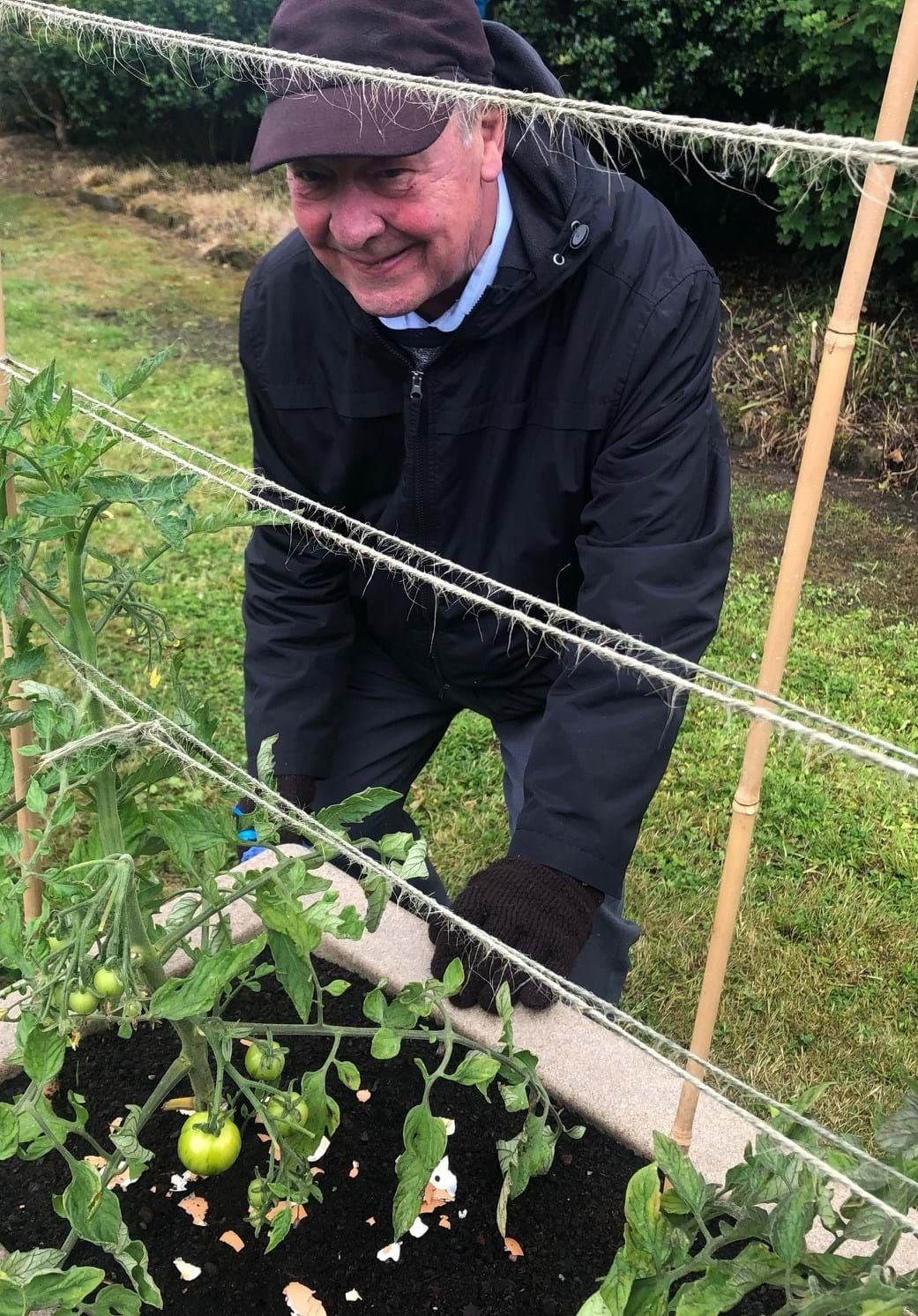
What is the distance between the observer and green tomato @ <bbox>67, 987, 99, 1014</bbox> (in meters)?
1.04

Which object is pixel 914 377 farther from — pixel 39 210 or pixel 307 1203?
pixel 39 210

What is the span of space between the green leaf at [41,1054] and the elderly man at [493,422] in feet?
1.99

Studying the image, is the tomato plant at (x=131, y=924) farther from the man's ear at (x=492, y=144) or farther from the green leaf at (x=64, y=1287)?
the man's ear at (x=492, y=144)

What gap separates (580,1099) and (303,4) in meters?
1.46

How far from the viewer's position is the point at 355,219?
4.67 feet

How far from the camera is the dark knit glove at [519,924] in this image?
1441 mm

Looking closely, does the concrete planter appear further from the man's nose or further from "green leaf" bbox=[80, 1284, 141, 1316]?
the man's nose

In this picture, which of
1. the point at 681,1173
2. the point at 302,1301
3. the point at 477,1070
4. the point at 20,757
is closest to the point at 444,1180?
the point at 302,1301

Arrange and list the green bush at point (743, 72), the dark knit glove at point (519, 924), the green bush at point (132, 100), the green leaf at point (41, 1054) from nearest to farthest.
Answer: the green leaf at point (41, 1054) < the dark knit glove at point (519, 924) < the green bush at point (743, 72) < the green bush at point (132, 100)

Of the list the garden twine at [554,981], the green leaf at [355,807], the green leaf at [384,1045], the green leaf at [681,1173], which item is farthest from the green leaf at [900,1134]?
the green leaf at [355,807]

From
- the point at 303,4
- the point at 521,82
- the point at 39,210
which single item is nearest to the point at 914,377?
the point at 521,82

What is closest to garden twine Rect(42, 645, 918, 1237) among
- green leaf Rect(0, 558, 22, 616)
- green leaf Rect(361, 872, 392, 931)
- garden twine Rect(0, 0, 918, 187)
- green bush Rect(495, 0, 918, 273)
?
green leaf Rect(361, 872, 392, 931)

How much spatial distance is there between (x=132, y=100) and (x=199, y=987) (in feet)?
30.1

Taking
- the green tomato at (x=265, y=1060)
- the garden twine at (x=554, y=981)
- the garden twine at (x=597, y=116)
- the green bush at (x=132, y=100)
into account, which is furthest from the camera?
the green bush at (x=132, y=100)
